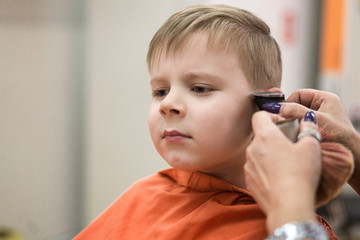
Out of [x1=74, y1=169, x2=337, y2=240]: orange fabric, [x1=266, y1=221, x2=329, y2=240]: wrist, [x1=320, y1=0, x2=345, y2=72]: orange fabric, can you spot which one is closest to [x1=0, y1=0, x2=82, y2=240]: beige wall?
[x1=74, y1=169, x2=337, y2=240]: orange fabric

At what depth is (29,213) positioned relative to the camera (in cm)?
273

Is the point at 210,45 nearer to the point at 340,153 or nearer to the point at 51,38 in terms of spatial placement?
the point at 340,153

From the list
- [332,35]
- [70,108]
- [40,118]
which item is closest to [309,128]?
[40,118]

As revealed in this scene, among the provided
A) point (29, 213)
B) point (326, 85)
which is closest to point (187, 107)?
point (29, 213)

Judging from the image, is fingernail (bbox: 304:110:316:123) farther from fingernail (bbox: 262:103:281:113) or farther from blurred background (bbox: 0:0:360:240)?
blurred background (bbox: 0:0:360:240)

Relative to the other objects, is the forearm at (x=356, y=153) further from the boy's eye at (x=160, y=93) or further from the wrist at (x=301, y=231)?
the boy's eye at (x=160, y=93)

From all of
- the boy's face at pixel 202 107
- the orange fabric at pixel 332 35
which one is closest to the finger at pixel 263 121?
the boy's face at pixel 202 107

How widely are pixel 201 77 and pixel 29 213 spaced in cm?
202

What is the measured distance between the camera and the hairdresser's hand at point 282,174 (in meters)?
0.84

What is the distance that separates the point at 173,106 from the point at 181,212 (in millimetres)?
361

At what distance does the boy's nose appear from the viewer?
114 centimetres

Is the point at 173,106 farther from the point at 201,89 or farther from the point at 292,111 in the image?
the point at 292,111

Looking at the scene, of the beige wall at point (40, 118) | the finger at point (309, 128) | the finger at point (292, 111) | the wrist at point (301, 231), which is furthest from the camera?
the beige wall at point (40, 118)

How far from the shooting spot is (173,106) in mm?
1140
